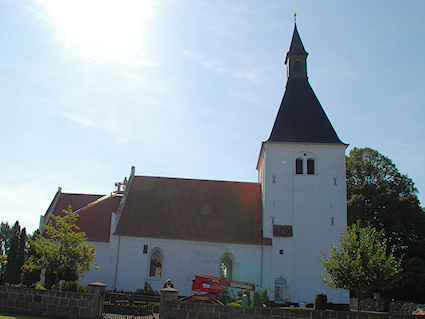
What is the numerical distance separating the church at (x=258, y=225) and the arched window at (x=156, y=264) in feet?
0.21

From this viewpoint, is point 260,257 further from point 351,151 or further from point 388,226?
point 351,151

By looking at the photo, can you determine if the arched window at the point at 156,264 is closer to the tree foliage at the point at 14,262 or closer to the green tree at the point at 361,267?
the tree foliage at the point at 14,262

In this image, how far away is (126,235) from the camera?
89.2 ft

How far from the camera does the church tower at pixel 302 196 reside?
25953 mm

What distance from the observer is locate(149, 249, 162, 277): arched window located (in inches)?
1067

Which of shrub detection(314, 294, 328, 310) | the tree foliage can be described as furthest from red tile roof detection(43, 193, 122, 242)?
shrub detection(314, 294, 328, 310)

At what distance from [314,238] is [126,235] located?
12750mm

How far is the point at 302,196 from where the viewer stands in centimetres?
2775

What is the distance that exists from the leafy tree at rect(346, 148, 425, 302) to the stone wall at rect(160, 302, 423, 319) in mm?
20362

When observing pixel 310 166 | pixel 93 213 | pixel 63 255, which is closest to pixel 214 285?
pixel 63 255

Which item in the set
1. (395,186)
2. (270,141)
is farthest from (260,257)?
(395,186)

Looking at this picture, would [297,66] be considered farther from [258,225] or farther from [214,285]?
[214,285]

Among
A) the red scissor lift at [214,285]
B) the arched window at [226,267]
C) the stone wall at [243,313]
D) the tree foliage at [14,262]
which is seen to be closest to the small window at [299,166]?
the arched window at [226,267]

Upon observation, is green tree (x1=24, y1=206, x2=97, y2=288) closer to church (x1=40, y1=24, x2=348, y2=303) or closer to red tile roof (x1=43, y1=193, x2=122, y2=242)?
church (x1=40, y1=24, x2=348, y2=303)
